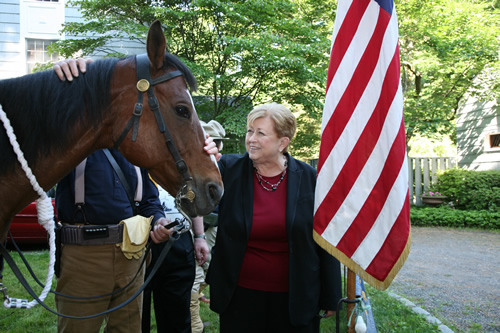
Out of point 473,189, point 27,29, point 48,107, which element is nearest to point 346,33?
point 48,107

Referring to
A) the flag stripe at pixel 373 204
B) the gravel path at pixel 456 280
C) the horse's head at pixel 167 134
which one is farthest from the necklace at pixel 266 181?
the gravel path at pixel 456 280

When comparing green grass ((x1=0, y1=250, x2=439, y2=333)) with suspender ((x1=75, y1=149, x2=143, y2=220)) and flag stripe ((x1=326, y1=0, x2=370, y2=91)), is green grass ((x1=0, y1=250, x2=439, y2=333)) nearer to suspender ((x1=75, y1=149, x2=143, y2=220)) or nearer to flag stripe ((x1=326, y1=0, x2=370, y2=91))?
suspender ((x1=75, y1=149, x2=143, y2=220))

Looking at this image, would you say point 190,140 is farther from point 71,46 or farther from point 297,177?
point 71,46

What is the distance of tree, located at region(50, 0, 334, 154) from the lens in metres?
9.00

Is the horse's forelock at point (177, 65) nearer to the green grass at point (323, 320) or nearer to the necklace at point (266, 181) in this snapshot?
the necklace at point (266, 181)

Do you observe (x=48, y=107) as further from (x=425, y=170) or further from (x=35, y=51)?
(x=425, y=170)

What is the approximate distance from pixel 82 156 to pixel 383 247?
1.81m

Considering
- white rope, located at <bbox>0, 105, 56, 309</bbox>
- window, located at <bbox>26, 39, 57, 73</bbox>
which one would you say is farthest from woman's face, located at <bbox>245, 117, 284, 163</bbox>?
window, located at <bbox>26, 39, 57, 73</bbox>

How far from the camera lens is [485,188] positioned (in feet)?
41.8

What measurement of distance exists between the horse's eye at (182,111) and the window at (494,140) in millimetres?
15978

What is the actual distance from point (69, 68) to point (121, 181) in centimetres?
81

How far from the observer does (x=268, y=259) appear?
8.06ft

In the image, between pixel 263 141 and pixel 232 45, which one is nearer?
pixel 263 141

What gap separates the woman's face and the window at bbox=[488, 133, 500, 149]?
15178mm
